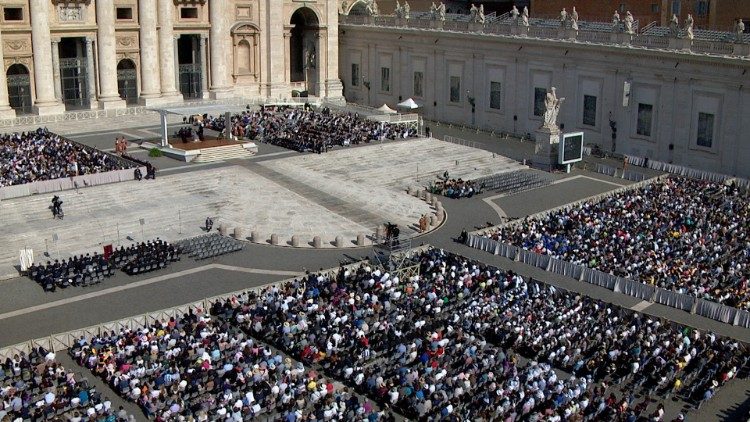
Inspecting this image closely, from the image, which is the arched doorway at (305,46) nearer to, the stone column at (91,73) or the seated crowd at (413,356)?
the stone column at (91,73)

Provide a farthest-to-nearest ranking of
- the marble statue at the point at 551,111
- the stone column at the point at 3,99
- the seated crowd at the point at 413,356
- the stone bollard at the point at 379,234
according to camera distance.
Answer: the stone column at the point at 3,99 < the marble statue at the point at 551,111 < the stone bollard at the point at 379,234 < the seated crowd at the point at 413,356

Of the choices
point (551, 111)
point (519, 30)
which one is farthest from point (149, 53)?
point (551, 111)

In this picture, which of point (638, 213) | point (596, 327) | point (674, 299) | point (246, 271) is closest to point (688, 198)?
point (638, 213)

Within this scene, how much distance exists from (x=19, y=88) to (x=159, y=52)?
1180cm

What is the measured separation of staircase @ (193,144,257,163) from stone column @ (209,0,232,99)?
1927cm

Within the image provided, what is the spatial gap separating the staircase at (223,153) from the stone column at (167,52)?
58.6 feet

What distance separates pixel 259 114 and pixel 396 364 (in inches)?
1775

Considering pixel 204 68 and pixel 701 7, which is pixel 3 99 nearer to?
pixel 204 68

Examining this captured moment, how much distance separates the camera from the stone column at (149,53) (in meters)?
75.5

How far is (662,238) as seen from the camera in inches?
1736

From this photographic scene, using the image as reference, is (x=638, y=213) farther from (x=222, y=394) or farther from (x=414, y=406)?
(x=222, y=394)

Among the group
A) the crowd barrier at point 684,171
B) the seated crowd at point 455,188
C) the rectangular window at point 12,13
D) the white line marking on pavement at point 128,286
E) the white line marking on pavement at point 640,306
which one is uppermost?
the rectangular window at point 12,13

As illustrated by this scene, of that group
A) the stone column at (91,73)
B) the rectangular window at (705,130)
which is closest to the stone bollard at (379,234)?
the rectangular window at (705,130)

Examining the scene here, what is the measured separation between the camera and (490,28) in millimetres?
73125
